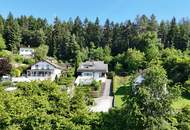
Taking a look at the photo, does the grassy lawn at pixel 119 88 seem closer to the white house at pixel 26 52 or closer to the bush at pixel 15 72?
the bush at pixel 15 72

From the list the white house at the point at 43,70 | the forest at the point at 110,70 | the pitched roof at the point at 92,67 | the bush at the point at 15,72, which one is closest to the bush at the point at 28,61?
the forest at the point at 110,70

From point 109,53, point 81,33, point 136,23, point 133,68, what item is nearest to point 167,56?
point 133,68

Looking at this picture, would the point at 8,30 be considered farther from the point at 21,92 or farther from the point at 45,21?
the point at 21,92

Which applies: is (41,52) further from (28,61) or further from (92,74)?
(92,74)

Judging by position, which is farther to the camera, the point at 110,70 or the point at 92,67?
the point at 110,70

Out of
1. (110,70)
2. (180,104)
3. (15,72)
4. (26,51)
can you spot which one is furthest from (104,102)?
(26,51)

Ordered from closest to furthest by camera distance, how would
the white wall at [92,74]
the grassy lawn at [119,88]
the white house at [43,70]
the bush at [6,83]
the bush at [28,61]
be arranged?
the grassy lawn at [119,88], the bush at [6,83], the white wall at [92,74], the white house at [43,70], the bush at [28,61]

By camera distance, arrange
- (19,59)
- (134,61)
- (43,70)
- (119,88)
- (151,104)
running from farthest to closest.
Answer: (19,59)
(134,61)
(43,70)
(119,88)
(151,104)
